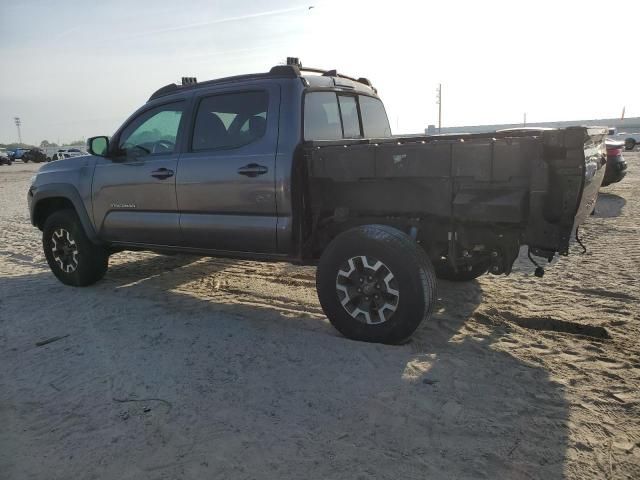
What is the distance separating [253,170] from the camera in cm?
421

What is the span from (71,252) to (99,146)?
1.34 m

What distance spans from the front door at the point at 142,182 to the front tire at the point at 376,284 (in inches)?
74.1

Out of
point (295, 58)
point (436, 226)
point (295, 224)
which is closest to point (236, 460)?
point (295, 224)

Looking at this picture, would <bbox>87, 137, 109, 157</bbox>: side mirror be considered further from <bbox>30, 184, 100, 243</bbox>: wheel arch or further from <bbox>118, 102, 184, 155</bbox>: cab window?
<bbox>30, 184, 100, 243</bbox>: wheel arch

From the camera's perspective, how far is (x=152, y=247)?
17.0 feet

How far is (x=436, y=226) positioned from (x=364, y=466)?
83.5 inches

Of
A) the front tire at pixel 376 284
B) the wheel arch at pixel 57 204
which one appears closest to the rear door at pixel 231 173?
the front tire at pixel 376 284

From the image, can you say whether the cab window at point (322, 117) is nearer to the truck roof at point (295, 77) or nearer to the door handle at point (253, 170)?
the truck roof at point (295, 77)

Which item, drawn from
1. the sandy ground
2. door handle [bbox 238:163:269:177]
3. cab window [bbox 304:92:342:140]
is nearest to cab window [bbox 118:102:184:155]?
door handle [bbox 238:163:269:177]

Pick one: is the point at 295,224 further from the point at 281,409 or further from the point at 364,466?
the point at 364,466

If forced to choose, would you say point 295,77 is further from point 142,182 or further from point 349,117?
point 142,182

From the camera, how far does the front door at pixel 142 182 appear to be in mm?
4875

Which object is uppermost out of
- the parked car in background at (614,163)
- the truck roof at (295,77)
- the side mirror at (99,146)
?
the truck roof at (295,77)

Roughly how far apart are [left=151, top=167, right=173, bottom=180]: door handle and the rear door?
14cm
